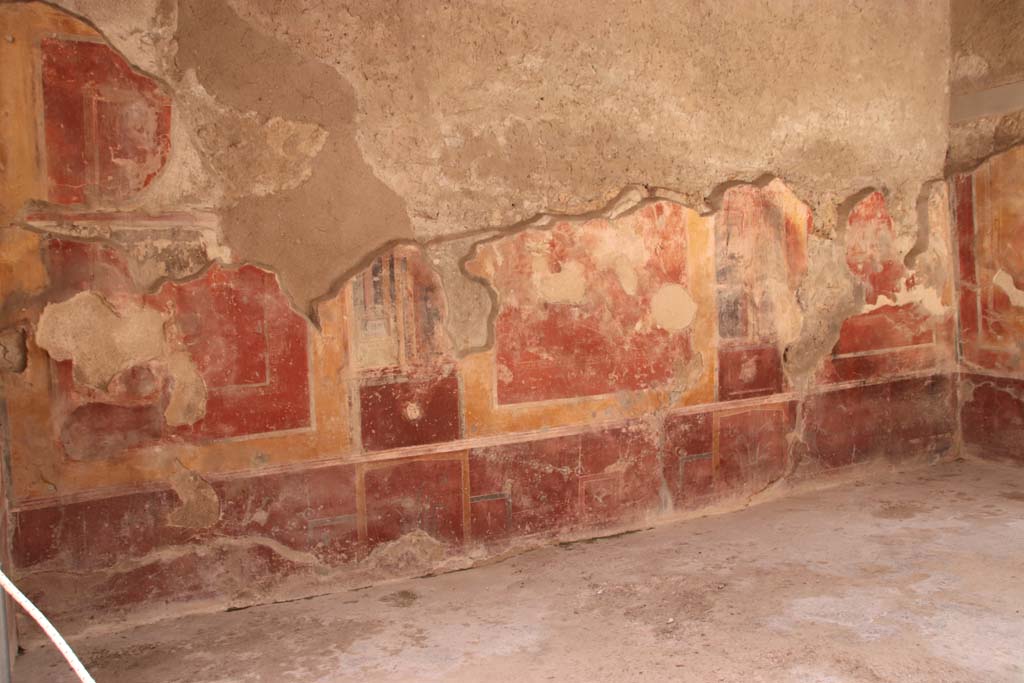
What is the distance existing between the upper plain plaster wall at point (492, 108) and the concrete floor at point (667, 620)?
1105 mm

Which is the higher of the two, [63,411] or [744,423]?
[63,411]

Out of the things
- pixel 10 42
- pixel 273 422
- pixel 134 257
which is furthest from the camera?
pixel 273 422

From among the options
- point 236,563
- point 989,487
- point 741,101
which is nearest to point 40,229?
point 236,563

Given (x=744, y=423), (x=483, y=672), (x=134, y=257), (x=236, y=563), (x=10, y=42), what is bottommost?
(x=483, y=672)

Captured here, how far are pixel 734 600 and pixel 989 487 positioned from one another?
5.86 feet

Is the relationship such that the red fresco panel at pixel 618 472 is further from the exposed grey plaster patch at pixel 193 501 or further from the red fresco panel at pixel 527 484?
the exposed grey plaster patch at pixel 193 501

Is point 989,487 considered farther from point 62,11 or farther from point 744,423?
point 62,11

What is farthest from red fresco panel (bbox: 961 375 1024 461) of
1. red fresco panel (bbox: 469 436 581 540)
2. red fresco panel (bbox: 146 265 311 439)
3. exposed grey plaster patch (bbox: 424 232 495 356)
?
red fresco panel (bbox: 146 265 311 439)

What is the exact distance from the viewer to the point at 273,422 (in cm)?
274

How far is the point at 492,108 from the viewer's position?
302cm

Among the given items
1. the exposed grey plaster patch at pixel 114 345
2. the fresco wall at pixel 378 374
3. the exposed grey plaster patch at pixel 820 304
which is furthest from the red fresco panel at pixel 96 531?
the exposed grey plaster patch at pixel 820 304

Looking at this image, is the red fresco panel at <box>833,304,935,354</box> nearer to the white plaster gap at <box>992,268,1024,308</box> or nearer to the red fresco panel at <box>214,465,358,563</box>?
the white plaster gap at <box>992,268,1024,308</box>

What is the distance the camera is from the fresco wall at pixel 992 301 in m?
3.86

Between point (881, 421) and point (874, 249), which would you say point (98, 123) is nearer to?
point (874, 249)
